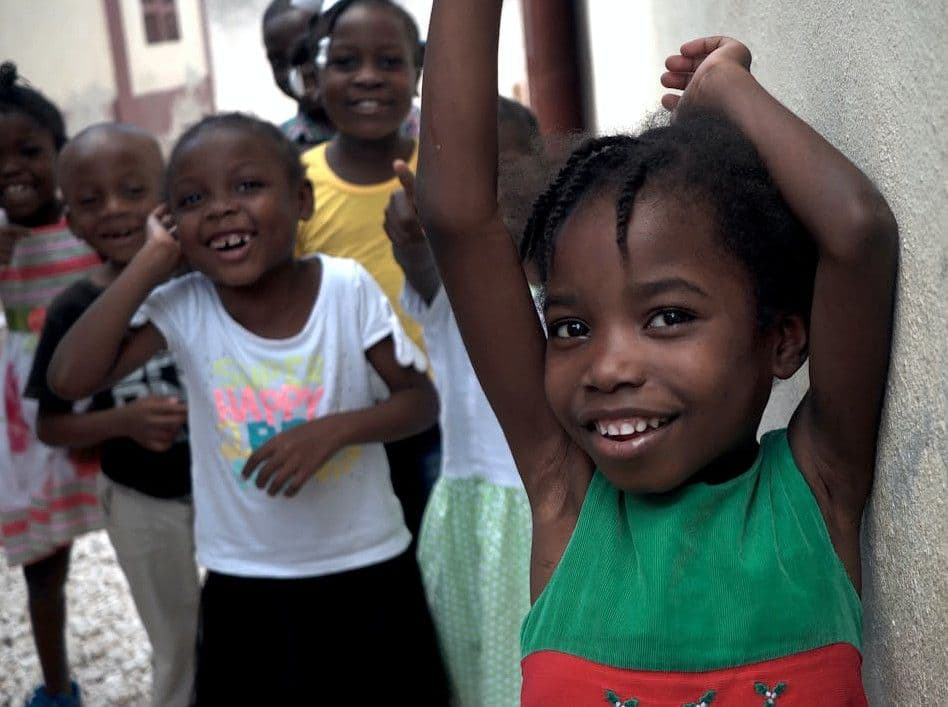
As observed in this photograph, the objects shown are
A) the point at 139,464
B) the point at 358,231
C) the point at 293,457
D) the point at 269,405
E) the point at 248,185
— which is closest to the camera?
the point at 293,457

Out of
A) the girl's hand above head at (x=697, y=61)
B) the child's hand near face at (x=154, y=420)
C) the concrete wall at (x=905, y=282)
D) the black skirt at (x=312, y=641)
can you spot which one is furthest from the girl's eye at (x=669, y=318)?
the child's hand near face at (x=154, y=420)

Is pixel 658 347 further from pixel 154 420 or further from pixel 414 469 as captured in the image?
pixel 414 469

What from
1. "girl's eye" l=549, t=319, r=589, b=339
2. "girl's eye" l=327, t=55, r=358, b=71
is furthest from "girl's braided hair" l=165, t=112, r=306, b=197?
"girl's eye" l=549, t=319, r=589, b=339

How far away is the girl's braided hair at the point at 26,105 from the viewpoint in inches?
156

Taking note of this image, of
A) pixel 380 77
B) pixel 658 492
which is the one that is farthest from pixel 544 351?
pixel 380 77

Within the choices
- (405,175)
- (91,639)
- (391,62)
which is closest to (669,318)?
(405,175)

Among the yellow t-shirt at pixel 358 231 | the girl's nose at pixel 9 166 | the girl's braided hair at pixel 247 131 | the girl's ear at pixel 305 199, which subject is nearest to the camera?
the girl's braided hair at pixel 247 131

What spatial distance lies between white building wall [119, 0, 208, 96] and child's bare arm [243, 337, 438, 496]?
11.1m

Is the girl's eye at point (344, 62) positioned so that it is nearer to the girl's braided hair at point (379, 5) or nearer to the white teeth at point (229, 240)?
the girl's braided hair at point (379, 5)

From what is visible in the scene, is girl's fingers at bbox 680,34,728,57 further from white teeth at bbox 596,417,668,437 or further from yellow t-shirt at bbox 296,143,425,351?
yellow t-shirt at bbox 296,143,425,351

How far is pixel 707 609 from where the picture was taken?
1361 millimetres

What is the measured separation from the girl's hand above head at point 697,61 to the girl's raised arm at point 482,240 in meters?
0.29

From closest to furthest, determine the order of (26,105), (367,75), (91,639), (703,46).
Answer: (703,46), (367,75), (26,105), (91,639)

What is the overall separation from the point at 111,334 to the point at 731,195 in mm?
1668
